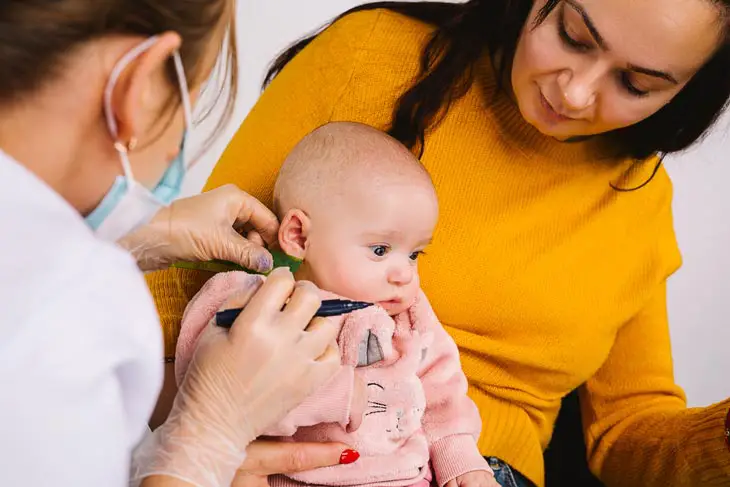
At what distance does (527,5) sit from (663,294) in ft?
2.11

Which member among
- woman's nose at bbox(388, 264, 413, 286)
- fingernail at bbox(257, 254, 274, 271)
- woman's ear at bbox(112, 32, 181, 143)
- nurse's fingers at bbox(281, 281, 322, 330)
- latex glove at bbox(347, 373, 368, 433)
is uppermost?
woman's ear at bbox(112, 32, 181, 143)

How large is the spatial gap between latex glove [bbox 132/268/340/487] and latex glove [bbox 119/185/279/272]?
0.15m

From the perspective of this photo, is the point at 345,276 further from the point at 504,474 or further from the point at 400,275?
the point at 504,474

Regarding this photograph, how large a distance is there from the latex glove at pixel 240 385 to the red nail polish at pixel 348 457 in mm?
106

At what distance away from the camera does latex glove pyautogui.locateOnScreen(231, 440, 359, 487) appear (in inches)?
37.5

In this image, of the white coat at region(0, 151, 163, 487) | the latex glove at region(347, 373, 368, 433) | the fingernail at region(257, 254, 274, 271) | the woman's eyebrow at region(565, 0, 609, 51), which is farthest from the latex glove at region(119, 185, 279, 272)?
the woman's eyebrow at region(565, 0, 609, 51)

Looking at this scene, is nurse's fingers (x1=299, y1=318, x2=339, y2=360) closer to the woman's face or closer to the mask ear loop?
the mask ear loop

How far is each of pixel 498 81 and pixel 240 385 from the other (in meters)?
0.73

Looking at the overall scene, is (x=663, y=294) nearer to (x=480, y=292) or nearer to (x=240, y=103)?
Answer: (x=480, y=292)

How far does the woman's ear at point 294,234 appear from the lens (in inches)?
41.2

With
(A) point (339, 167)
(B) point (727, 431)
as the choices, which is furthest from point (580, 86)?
(B) point (727, 431)

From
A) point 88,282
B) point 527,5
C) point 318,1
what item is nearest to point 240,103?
point 318,1

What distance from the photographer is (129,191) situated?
29.6 inches

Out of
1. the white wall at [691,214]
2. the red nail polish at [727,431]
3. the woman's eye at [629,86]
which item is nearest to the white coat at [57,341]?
the woman's eye at [629,86]
